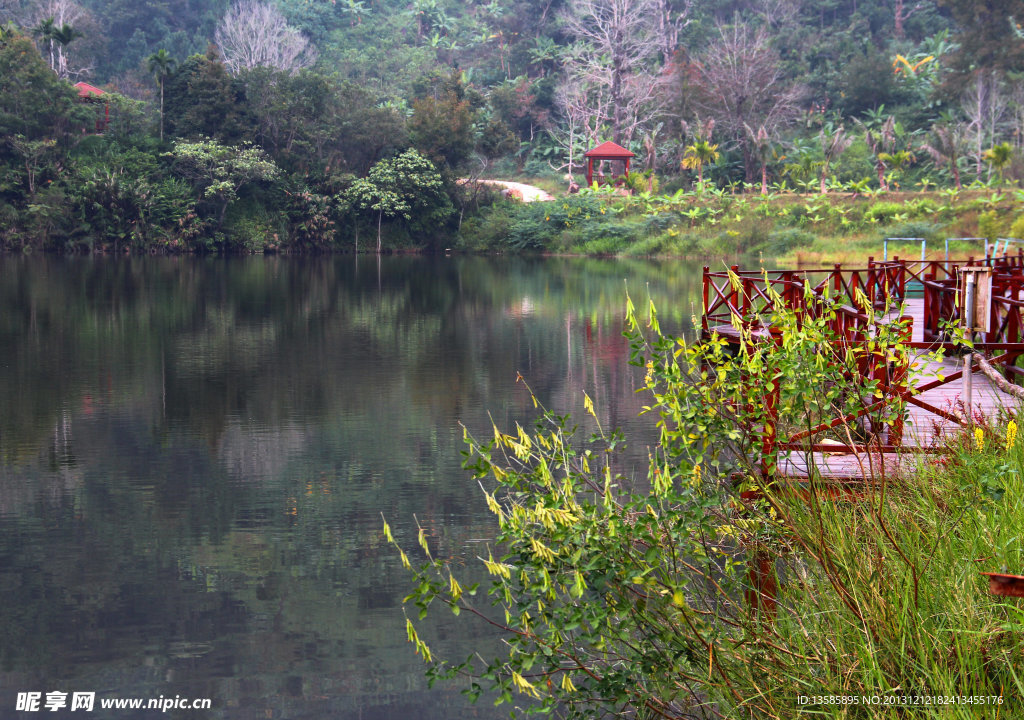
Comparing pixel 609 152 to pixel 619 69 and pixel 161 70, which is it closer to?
pixel 619 69

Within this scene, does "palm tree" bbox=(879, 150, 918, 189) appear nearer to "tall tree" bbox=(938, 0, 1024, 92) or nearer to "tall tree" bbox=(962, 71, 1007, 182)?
"tall tree" bbox=(962, 71, 1007, 182)

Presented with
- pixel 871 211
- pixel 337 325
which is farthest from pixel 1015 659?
pixel 871 211

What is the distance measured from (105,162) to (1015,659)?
53507 mm

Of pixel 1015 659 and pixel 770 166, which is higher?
pixel 770 166

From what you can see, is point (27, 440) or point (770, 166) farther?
point (770, 166)

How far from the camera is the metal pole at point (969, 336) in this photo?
27.5 feet

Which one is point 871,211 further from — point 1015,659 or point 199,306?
point 1015,659

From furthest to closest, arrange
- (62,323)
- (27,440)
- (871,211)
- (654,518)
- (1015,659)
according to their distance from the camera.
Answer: (871,211) → (62,323) → (27,440) → (654,518) → (1015,659)

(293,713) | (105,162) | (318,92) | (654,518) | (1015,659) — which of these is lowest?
(293,713)

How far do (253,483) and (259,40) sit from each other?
6260cm

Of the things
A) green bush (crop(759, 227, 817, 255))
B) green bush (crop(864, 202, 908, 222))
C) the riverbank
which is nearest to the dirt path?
the riverbank

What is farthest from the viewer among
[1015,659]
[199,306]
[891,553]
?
[199,306]

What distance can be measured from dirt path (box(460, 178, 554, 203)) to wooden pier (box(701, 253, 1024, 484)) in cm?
3843

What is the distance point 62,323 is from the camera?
23.9 metres
